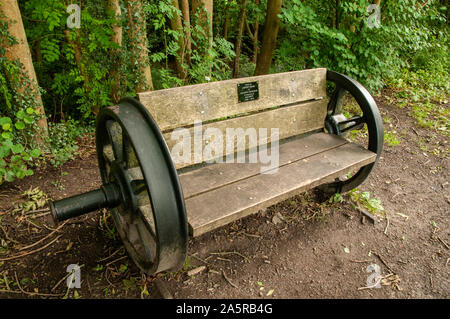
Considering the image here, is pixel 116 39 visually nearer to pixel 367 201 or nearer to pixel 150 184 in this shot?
pixel 150 184

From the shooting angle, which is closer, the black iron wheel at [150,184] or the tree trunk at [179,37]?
the black iron wheel at [150,184]

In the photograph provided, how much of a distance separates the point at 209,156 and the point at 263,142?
54 cm

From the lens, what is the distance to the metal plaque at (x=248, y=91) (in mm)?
2338

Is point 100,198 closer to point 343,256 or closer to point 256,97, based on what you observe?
point 256,97

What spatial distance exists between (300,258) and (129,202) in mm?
1388

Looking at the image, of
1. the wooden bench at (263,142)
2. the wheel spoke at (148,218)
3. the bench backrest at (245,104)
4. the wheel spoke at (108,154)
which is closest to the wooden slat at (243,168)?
the wooden bench at (263,142)

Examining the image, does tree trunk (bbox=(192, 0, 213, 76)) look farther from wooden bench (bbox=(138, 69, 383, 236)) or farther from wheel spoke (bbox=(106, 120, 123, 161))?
wheel spoke (bbox=(106, 120, 123, 161))

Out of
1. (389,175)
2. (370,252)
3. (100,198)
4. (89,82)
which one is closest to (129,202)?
(100,198)

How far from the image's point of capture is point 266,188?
1974 mm

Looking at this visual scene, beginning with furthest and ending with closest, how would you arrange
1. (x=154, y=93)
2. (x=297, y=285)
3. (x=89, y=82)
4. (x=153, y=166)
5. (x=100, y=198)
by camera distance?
(x=89, y=82), (x=297, y=285), (x=154, y=93), (x=100, y=198), (x=153, y=166)

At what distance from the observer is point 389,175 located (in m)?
3.51

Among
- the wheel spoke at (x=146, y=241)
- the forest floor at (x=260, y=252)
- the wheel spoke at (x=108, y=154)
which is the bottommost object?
the forest floor at (x=260, y=252)

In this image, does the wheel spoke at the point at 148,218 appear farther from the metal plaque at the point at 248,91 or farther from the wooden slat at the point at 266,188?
the metal plaque at the point at 248,91

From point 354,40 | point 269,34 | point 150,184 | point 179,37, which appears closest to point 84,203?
point 150,184
